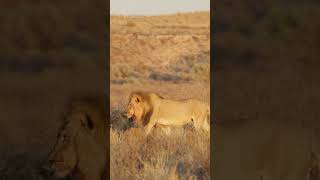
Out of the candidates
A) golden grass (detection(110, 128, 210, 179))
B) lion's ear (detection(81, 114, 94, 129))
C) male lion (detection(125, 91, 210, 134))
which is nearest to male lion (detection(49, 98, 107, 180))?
lion's ear (detection(81, 114, 94, 129))

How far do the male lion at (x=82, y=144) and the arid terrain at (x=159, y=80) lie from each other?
45cm

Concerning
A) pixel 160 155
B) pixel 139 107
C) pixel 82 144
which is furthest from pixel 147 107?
pixel 82 144

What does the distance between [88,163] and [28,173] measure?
0.85 ft

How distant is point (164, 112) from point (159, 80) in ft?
0.86

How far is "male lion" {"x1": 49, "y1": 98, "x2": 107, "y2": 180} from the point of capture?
241cm

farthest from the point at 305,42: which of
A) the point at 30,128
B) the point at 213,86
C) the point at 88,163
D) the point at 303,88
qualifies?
the point at 30,128

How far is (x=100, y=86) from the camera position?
2457mm

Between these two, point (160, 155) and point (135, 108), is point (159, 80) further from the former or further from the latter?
point (160, 155)

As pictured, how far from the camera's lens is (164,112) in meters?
3.18

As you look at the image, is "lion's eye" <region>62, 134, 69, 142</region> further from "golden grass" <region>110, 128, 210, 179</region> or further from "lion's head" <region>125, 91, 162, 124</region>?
"lion's head" <region>125, 91, 162, 124</region>

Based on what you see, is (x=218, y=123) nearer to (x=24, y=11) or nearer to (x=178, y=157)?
(x=178, y=157)

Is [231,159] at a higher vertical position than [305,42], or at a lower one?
lower

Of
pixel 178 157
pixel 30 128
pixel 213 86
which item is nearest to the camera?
pixel 30 128

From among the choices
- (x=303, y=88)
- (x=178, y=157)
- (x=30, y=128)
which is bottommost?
(x=178, y=157)
